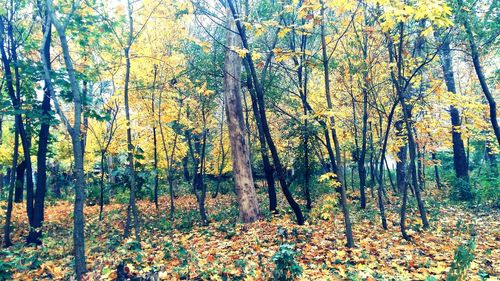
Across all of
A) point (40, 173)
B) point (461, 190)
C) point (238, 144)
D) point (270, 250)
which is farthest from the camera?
point (461, 190)

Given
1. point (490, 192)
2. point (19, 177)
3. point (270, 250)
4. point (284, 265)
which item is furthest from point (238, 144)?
point (19, 177)

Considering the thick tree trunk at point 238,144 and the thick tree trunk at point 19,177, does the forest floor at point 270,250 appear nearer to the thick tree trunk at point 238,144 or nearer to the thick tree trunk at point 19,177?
the thick tree trunk at point 238,144

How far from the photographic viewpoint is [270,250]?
20.1 ft

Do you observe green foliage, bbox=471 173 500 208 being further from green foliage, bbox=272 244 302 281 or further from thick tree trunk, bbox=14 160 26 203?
thick tree trunk, bbox=14 160 26 203

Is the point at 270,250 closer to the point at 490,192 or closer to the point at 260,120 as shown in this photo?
the point at 260,120

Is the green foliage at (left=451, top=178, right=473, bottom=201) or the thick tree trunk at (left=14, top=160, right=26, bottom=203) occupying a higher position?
the thick tree trunk at (left=14, top=160, right=26, bottom=203)

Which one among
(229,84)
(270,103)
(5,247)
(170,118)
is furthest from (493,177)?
(5,247)

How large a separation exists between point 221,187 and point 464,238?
595 inches

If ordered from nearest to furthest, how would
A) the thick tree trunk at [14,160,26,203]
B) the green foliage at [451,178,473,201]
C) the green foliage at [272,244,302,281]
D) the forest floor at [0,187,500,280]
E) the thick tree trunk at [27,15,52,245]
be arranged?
the green foliage at [272,244,302,281] < the forest floor at [0,187,500,280] < the thick tree trunk at [27,15,52,245] < the green foliage at [451,178,473,201] < the thick tree trunk at [14,160,26,203]

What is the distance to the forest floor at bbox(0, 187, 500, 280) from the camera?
4676 mm

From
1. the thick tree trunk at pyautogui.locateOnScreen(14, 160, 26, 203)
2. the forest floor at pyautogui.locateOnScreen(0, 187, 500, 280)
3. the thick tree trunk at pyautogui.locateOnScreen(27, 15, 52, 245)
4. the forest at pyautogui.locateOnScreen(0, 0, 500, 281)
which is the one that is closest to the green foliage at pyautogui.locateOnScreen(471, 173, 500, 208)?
the forest at pyautogui.locateOnScreen(0, 0, 500, 281)

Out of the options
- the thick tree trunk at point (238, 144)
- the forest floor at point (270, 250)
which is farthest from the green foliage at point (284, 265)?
the thick tree trunk at point (238, 144)

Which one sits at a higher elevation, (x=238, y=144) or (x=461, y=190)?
(x=238, y=144)

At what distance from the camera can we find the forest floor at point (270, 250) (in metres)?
4.68
